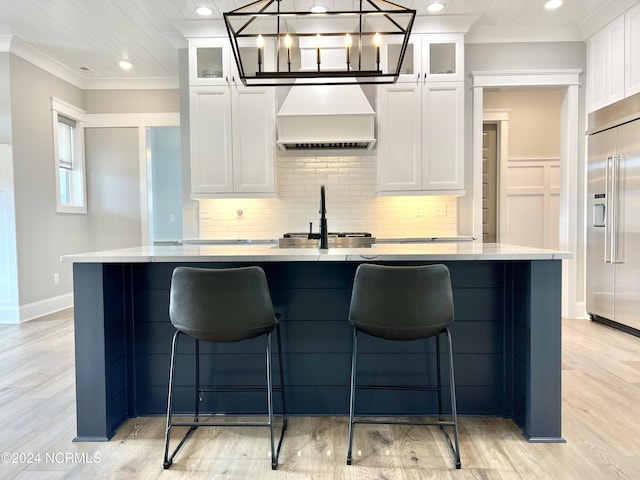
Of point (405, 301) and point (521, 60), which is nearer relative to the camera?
point (405, 301)

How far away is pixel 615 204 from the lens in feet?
12.4

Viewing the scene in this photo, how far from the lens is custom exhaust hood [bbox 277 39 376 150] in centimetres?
393

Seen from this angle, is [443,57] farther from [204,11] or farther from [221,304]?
[221,304]

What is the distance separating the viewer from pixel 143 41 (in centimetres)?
430

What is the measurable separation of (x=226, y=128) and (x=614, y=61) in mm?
3772

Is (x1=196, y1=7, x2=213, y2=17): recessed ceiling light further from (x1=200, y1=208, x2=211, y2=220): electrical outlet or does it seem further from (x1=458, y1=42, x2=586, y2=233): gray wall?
(x1=458, y1=42, x2=586, y2=233): gray wall

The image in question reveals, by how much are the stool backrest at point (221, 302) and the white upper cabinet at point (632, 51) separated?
3.82 meters

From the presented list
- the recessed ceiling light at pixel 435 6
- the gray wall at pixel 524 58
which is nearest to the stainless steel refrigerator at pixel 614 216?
the gray wall at pixel 524 58

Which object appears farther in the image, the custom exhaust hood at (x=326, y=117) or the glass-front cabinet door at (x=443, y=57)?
the glass-front cabinet door at (x=443, y=57)

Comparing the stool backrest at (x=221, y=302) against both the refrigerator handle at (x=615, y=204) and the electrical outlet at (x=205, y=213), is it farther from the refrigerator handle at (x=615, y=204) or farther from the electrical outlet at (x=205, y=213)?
the refrigerator handle at (x=615, y=204)

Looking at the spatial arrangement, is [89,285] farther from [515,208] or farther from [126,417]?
[515,208]

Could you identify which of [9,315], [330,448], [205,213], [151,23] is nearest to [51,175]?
[9,315]

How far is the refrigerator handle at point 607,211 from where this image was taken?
3.84 m

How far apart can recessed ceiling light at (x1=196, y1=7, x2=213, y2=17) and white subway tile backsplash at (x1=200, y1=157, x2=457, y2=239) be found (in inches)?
60.9
